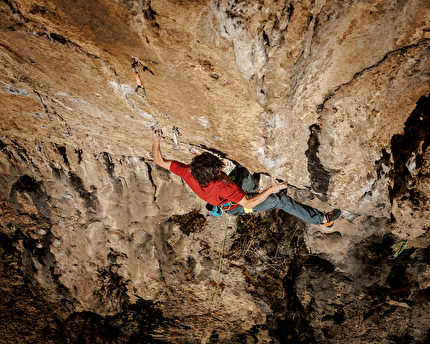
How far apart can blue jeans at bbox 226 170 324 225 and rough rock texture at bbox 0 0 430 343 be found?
0.62ft

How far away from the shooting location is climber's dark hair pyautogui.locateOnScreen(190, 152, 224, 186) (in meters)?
2.63

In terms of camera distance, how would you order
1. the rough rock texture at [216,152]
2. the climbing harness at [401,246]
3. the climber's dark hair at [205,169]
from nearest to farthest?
the rough rock texture at [216,152] < the climber's dark hair at [205,169] < the climbing harness at [401,246]

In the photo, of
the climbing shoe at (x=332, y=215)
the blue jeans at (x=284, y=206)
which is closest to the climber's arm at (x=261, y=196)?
the blue jeans at (x=284, y=206)

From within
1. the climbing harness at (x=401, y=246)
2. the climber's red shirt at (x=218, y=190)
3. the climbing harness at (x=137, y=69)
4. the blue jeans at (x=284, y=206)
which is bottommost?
the climber's red shirt at (x=218, y=190)

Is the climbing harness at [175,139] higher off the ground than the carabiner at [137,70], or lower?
higher

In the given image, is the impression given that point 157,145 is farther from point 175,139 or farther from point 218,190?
point 218,190

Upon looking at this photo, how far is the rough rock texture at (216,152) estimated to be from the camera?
59.9 inches

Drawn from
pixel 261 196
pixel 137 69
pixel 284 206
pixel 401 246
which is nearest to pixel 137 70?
pixel 137 69

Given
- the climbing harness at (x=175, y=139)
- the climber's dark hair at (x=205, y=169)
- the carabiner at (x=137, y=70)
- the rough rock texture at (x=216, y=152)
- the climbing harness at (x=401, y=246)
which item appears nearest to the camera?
the rough rock texture at (x=216, y=152)

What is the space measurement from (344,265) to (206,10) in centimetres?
402

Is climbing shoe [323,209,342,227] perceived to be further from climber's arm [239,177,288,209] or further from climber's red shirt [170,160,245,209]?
climber's red shirt [170,160,245,209]

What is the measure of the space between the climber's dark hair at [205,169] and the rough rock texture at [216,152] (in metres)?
0.28

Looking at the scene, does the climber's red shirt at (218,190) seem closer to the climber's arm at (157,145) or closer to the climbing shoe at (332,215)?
the climber's arm at (157,145)

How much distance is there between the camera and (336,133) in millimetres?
2029
